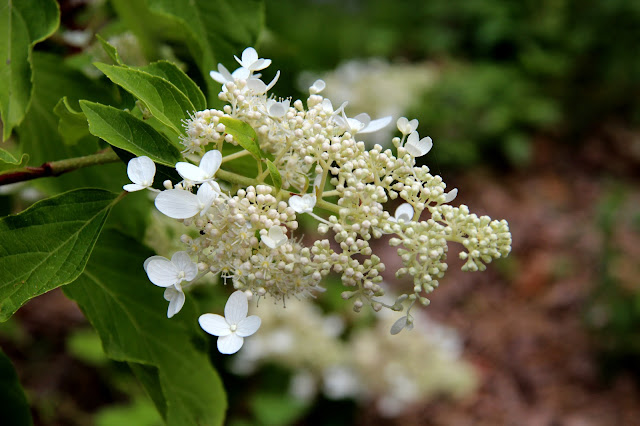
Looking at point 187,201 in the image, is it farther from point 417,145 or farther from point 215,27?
point 215,27

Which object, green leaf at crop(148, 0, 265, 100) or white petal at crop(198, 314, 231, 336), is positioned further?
green leaf at crop(148, 0, 265, 100)

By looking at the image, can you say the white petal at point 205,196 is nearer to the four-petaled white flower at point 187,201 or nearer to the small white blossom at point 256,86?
the four-petaled white flower at point 187,201

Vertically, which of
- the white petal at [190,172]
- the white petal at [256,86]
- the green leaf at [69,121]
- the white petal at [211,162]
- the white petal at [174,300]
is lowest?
the green leaf at [69,121]

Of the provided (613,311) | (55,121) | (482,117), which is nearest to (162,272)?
(55,121)

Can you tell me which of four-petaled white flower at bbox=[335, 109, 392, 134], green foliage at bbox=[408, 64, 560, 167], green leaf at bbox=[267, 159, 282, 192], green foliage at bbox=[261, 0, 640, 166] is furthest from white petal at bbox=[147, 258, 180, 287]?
green foliage at bbox=[408, 64, 560, 167]

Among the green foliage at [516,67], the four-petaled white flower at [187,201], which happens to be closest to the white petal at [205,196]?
the four-petaled white flower at [187,201]

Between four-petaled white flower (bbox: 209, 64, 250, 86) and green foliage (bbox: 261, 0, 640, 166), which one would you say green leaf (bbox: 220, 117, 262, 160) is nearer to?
four-petaled white flower (bbox: 209, 64, 250, 86)
